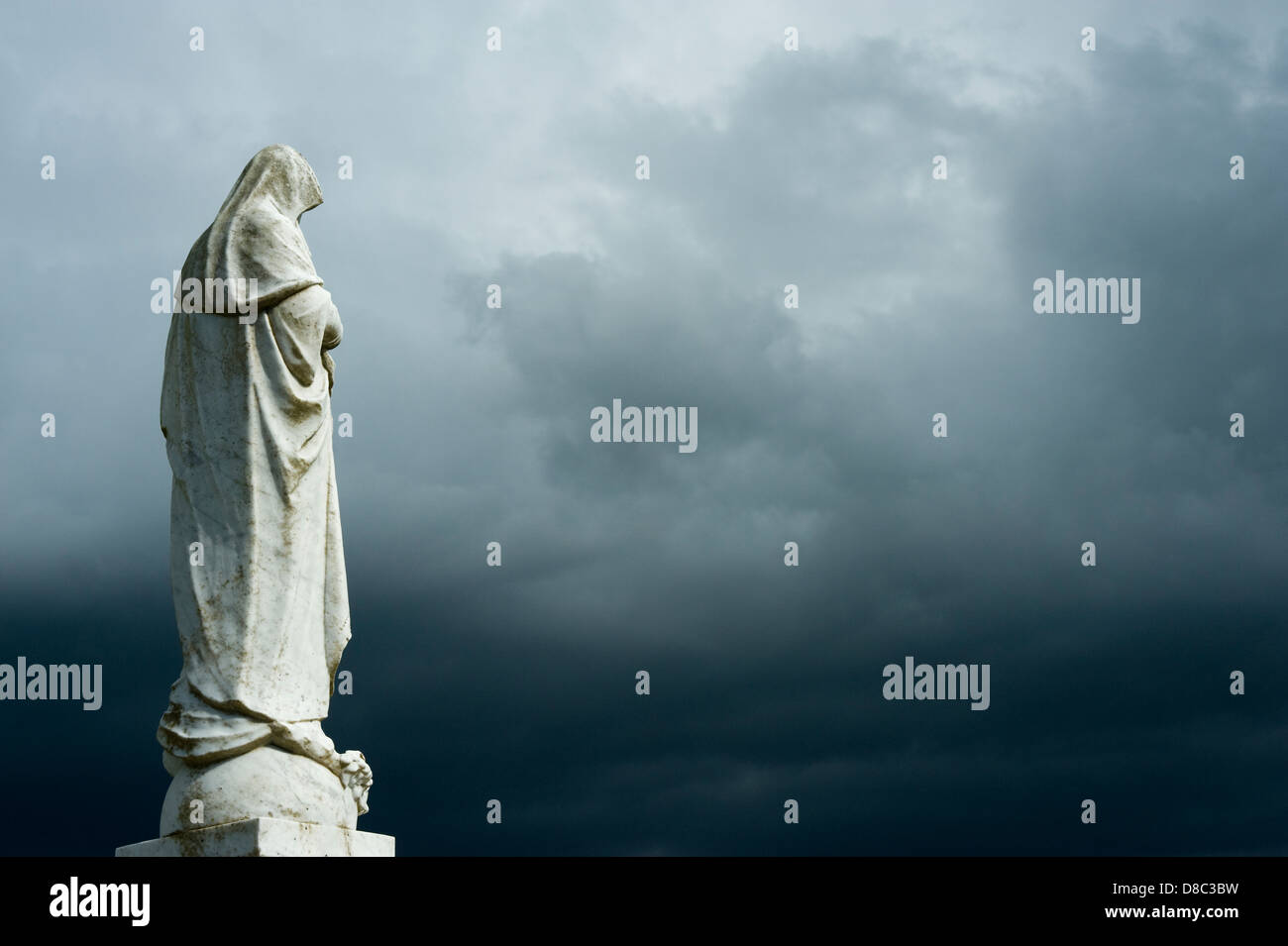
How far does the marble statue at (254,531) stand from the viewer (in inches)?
603

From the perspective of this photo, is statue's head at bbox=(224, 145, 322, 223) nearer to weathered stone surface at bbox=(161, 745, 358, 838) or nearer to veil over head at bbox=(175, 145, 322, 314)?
veil over head at bbox=(175, 145, 322, 314)

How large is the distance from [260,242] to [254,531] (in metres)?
3.03

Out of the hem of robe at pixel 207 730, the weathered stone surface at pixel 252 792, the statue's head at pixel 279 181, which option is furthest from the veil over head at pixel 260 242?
the weathered stone surface at pixel 252 792

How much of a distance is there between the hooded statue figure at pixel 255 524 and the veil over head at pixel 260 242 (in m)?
0.02

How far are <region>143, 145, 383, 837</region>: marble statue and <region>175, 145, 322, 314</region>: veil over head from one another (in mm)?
20

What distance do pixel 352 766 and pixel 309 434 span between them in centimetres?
339

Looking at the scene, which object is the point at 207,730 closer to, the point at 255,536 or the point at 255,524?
the point at 255,536

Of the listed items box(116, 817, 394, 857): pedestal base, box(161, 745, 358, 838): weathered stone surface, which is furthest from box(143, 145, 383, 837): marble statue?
box(116, 817, 394, 857): pedestal base

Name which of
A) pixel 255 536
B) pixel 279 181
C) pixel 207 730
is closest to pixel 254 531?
pixel 255 536

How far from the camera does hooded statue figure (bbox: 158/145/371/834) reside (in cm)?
1535

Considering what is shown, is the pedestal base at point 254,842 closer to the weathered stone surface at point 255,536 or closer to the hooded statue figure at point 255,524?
the weathered stone surface at point 255,536
